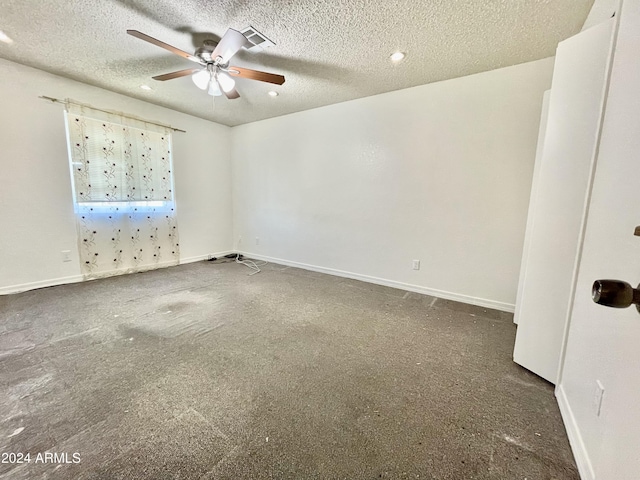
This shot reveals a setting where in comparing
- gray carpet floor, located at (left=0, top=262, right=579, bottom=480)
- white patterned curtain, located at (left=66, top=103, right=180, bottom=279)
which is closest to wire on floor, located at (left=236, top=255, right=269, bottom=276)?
white patterned curtain, located at (left=66, top=103, right=180, bottom=279)

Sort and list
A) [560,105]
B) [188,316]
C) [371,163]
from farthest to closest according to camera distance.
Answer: [371,163] → [188,316] → [560,105]

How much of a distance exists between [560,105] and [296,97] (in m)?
2.91

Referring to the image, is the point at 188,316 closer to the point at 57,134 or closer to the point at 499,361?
the point at 499,361

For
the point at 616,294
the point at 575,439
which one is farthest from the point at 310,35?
the point at 575,439

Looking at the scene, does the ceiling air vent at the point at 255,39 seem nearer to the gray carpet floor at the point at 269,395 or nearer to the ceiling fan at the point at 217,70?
the ceiling fan at the point at 217,70

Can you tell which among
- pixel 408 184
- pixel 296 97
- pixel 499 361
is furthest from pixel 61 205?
pixel 499 361

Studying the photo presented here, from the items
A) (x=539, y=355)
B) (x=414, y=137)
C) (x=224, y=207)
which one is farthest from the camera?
(x=224, y=207)

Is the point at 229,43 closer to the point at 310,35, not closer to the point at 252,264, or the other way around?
the point at 310,35

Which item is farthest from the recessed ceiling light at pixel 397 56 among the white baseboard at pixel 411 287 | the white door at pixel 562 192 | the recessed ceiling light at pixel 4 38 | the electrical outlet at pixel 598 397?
the recessed ceiling light at pixel 4 38

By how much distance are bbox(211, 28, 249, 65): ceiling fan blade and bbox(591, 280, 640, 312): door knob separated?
7.74ft

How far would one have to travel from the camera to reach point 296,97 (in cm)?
351

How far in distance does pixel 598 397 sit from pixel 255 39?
3.21 meters

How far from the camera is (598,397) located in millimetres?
1007

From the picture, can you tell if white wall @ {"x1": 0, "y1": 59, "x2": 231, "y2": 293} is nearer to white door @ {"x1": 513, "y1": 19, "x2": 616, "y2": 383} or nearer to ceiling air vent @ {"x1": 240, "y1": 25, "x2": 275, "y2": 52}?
ceiling air vent @ {"x1": 240, "y1": 25, "x2": 275, "y2": 52}
